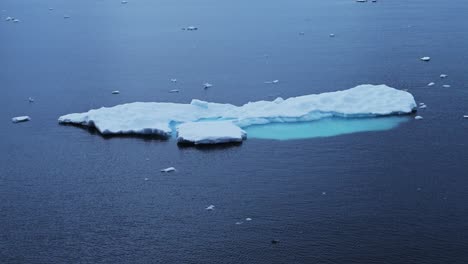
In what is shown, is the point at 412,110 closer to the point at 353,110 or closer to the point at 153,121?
the point at 353,110

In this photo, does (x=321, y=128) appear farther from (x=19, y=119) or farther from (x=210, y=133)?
(x=19, y=119)

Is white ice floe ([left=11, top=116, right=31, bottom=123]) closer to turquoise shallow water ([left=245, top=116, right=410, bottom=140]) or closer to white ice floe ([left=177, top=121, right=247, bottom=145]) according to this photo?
white ice floe ([left=177, top=121, right=247, bottom=145])

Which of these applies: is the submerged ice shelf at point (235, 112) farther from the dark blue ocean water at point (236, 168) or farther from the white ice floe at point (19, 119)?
the white ice floe at point (19, 119)

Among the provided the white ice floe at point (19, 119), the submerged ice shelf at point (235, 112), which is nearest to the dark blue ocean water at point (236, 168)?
the white ice floe at point (19, 119)

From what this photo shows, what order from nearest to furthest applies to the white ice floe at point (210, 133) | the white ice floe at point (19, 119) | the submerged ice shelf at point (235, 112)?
the white ice floe at point (210, 133), the submerged ice shelf at point (235, 112), the white ice floe at point (19, 119)

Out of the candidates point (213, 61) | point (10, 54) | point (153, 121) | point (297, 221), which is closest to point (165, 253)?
point (297, 221)
